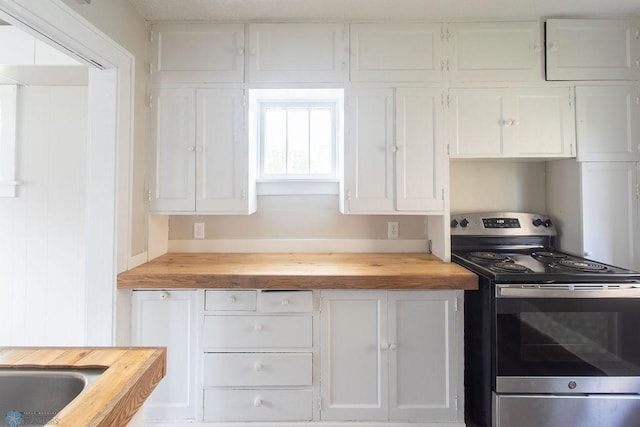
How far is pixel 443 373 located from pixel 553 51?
78.0 inches

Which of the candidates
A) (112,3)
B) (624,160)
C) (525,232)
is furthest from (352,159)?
(624,160)

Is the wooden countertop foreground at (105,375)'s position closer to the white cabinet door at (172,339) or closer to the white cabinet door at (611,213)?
the white cabinet door at (172,339)

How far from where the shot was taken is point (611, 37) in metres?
1.91

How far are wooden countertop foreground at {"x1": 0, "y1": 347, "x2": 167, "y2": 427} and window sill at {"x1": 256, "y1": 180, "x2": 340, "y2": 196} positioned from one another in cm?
142

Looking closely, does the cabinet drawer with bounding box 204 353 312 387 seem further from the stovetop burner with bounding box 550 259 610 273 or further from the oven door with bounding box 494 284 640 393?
the stovetop burner with bounding box 550 259 610 273

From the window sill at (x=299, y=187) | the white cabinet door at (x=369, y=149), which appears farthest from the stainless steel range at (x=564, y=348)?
the window sill at (x=299, y=187)

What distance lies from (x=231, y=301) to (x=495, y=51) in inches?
83.4

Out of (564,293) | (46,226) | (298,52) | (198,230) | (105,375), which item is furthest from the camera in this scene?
(198,230)

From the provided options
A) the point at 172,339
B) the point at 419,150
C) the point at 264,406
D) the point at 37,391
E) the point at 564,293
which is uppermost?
the point at 419,150

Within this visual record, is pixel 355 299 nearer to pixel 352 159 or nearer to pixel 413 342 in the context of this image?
pixel 413 342

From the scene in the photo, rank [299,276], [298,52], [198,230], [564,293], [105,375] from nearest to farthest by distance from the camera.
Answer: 1. [105,375]
2. [564,293]
3. [299,276]
4. [298,52]
5. [198,230]

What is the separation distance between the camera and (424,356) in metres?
1.66

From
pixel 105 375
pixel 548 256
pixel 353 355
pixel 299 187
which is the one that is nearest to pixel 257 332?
pixel 353 355

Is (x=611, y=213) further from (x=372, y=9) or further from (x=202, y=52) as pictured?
(x=202, y=52)
